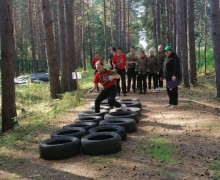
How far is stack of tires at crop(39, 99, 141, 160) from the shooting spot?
25.8 feet

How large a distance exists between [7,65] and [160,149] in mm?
5840

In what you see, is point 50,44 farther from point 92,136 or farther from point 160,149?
point 160,149

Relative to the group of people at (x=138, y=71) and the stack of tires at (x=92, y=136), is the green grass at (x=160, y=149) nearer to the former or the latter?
the stack of tires at (x=92, y=136)

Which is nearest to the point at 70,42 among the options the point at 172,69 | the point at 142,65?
the point at 142,65

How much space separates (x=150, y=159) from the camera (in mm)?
7438

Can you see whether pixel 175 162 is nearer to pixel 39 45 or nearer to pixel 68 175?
pixel 68 175

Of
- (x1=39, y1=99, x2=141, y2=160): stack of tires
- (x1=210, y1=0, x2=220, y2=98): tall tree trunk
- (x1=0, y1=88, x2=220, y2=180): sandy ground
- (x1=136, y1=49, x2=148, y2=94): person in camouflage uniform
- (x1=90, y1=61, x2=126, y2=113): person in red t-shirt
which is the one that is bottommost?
(x1=0, y1=88, x2=220, y2=180): sandy ground

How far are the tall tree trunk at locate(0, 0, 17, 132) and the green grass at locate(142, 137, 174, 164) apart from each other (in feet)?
16.4

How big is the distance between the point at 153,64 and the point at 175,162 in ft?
34.2

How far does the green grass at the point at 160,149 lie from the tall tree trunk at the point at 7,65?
16.4ft

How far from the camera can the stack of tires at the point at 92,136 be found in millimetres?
7852

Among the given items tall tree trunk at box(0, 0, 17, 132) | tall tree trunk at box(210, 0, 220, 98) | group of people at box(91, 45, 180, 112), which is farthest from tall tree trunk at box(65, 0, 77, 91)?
tall tree trunk at box(0, 0, 17, 132)

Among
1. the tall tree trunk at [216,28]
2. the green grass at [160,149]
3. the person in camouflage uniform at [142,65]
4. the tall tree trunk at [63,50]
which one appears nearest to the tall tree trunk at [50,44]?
the tall tree trunk at [63,50]

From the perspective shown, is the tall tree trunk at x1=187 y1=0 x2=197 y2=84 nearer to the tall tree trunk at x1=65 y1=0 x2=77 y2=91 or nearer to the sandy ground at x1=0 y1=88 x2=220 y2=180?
the tall tree trunk at x1=65 y1=0 x2=77 y2=91
